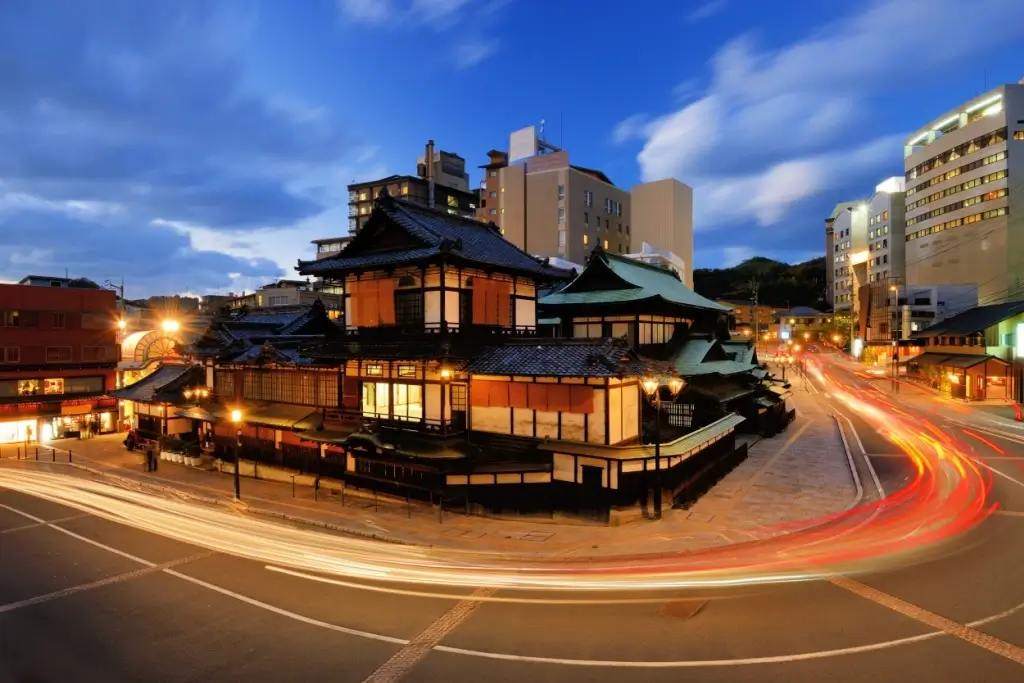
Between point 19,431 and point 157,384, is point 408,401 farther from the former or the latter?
point 19,431

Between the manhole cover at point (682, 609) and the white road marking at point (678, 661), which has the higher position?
the white road marking at point (678, 661)

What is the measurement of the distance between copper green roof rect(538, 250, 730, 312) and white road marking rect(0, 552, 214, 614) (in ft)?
80.4

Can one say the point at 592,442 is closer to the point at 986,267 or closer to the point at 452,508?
the point at 452,508

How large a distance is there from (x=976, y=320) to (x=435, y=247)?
236 ft

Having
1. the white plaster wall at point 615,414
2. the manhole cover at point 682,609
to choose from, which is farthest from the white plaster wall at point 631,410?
the manhole cover at point 682,609

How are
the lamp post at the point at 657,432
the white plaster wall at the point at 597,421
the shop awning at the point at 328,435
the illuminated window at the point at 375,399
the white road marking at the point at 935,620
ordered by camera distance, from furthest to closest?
the illuminated window at the point at 375,399
the shop awning at the point at 328,435
the white plaster wall at the point at 597,421
the lamp post at the point at 657,432
the white road marking at the point at 935,620

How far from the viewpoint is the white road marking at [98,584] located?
1463 cm

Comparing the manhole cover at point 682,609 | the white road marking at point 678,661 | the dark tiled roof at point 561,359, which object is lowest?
the manhole cover at point 682,609

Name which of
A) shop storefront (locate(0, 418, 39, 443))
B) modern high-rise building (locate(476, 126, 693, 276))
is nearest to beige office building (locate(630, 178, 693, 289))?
modern high-rise building (locate(476, 126, 693, 276))

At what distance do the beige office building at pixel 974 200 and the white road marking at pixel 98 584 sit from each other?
343 feet


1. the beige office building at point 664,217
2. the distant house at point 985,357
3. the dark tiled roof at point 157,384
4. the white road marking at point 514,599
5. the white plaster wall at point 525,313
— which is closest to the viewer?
the white road marking at point 514,599

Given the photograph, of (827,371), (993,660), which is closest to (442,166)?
(827,371)

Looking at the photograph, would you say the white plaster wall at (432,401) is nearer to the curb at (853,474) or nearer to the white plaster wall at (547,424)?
the white plaster wall at (547,424)

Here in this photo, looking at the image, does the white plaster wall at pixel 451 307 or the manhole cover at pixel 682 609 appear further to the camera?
the white plaster wall at pixel 451 307
